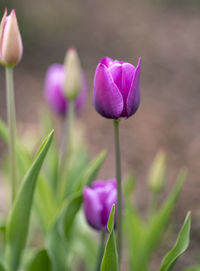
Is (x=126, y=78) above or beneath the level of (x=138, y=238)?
above

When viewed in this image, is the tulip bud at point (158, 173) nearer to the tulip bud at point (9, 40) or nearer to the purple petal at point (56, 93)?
the purple petal at point (56, 93)

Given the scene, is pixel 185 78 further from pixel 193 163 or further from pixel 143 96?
pixel 193 163

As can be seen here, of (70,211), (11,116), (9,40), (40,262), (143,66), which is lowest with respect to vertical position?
(40,262)

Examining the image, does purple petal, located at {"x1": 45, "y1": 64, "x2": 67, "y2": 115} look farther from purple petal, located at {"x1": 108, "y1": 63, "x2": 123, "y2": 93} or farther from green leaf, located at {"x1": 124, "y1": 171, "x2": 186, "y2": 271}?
purple petal, located at {"x1": 108, "y1": 63, "x2": 123, "y2": 93}

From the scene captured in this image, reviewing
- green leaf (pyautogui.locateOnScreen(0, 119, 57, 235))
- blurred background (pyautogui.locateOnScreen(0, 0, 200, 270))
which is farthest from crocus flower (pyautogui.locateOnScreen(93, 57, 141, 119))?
blurred background (pyautogui.locateOnScreen(0, 0, 200, 270))

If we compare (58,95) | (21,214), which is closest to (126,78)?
(21,214)

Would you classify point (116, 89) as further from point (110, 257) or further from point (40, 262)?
point (40, 262)
